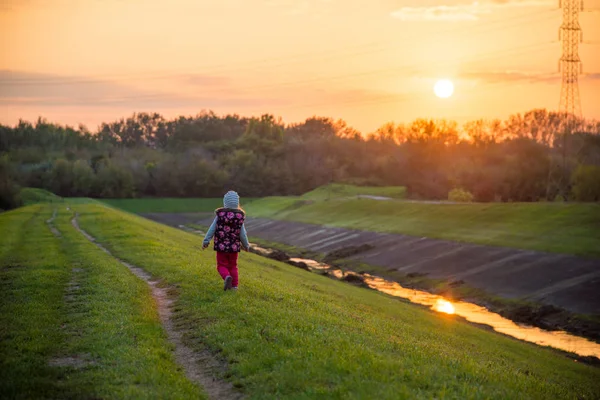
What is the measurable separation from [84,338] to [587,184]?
69202mm

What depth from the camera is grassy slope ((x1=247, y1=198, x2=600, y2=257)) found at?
46125 millimetres

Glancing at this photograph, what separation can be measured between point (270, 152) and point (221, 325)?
477 feet

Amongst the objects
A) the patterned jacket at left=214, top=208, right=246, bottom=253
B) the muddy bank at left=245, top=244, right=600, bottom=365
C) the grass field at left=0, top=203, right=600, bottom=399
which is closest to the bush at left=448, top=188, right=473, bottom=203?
the muddy bank at left=245, top=244, right=600, bottom=365

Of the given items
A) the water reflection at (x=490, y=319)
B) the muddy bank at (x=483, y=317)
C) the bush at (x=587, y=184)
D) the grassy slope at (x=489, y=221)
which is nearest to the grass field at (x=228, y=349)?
the muddy bank at (x=483, y=317)

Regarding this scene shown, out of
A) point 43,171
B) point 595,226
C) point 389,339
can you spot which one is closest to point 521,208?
point 595,226

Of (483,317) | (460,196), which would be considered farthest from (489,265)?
(460,196)

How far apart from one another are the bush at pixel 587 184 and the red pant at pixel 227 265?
208ft

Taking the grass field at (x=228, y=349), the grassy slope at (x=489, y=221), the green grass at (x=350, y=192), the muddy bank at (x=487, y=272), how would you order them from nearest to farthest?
the grass field at (x=228, y=349), the muddy bank at (x=487, y=272), the grassy slope at (x=489, y=221), the green grass at (x=350, y=192)

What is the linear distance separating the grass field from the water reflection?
5213 mm

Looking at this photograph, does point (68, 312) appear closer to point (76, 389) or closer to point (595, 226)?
point (76, 389)

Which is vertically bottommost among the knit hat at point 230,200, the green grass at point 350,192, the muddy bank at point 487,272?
the muddy bank at point 487,272

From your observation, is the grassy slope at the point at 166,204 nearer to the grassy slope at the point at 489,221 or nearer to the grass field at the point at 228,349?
Result: the grassy slope at the point at 489,221

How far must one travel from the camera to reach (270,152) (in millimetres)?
158750

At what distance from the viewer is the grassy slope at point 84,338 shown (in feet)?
33.7
